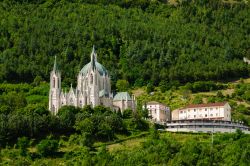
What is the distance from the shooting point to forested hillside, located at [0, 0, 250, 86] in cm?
14575

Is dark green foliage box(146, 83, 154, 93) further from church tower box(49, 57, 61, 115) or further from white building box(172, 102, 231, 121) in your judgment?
church tower box(49, 57, 61, 115)

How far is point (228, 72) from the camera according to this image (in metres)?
148

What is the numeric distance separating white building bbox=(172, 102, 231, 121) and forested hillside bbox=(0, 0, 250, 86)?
28440 mm

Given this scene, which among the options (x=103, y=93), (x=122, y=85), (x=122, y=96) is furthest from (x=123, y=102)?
(x=122, y=85)

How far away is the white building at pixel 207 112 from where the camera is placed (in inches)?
4392

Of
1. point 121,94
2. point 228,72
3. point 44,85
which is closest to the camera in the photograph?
point 121,94

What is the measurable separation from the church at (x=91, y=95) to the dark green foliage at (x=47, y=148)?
61.4 ft

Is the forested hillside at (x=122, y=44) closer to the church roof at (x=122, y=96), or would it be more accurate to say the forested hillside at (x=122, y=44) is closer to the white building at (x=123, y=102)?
the church roof at (x=122, y=96)

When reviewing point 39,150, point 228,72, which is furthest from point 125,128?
point 228,72

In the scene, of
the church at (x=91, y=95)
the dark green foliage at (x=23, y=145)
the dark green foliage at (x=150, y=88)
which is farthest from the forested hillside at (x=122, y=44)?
the dark green foliage at (x=23, y=145)

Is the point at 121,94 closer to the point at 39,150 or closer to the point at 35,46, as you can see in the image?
the point at 39,150

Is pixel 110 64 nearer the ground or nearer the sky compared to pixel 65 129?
nearer the sky

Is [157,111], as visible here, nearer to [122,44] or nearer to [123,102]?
[123,102]

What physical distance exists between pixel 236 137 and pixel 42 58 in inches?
2599
